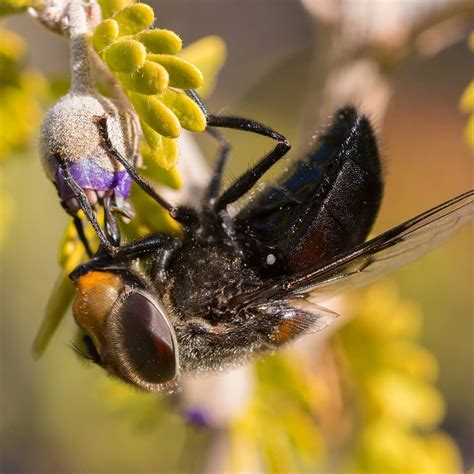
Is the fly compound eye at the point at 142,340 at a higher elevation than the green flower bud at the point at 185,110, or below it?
below

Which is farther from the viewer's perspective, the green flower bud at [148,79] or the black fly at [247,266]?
the black fly at [247,266]

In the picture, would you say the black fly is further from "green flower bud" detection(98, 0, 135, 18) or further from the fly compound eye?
"green flower bud" detection(98, 0, 135, 18)

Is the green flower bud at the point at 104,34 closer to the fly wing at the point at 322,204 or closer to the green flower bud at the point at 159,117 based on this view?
the green flower bud at the point at 159,117

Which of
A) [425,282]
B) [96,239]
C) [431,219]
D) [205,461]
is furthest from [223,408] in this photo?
[425,282]

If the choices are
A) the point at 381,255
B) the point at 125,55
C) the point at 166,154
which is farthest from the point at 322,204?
the point at 125,55

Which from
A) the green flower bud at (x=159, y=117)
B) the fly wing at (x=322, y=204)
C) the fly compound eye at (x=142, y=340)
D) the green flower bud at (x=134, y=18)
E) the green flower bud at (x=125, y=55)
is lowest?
the fly compound eye at (x=142, y=340)

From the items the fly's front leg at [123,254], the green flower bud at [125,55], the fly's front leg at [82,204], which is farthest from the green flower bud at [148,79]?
the fly's front leg at [123,254]

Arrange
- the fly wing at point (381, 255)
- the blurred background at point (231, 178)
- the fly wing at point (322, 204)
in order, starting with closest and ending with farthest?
the fly wing at point (381, 255) → the fly wing at point (322, 204) → the blurred background at point (231, 178)

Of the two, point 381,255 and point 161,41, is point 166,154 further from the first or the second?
point 381,255

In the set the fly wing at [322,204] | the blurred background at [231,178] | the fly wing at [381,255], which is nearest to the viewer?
the fly wing at [381,255]
